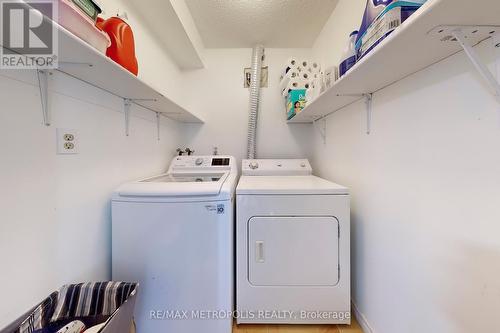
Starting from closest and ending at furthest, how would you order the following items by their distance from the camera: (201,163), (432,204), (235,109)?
(432,204)
(201,163)
(235,109)

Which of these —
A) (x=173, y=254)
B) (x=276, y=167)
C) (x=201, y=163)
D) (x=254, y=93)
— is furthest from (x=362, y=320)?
(x=254, y=93)

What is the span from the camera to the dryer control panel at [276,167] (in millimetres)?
2496

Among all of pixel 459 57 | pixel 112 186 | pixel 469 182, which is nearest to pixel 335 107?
pixel 459 57

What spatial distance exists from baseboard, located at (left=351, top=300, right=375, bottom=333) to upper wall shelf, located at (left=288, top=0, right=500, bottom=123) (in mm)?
1546

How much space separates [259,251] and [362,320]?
88 centimetres

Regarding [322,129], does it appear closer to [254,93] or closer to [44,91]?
[254,93]

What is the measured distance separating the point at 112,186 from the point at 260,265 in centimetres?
113

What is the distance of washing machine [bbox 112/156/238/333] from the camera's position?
4.28 feet

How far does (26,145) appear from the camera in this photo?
0.89 meters

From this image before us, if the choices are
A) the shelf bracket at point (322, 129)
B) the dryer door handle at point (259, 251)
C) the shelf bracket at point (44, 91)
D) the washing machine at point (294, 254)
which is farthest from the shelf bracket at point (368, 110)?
the shelf bracket at point (44, 91)

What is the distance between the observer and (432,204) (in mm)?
938

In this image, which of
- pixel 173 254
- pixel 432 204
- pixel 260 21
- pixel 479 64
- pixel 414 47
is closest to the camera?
pixel 479 64

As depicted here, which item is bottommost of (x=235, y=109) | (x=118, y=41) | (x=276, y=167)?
(x=276, y=167)

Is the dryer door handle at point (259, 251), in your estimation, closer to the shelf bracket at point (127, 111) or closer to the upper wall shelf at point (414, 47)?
the upper wall shelf at point (414, 47)
